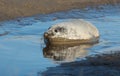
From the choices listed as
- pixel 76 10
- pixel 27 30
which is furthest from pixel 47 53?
pixel 76 10

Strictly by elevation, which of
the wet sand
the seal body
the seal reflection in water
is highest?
the seal body

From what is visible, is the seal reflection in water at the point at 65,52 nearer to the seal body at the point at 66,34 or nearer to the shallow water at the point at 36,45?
the shallow water at the point at 36,45

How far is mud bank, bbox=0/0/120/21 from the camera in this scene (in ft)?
45.8

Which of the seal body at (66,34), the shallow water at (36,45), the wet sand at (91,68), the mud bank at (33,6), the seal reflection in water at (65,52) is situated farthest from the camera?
the mud bank at (33,6)

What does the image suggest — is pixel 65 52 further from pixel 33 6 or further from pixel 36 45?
pixel 33 6

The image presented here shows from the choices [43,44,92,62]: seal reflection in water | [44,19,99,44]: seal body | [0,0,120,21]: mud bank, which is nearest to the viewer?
[43,44,92,62]: seal reflection in water

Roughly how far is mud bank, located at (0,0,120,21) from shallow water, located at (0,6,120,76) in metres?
0.50

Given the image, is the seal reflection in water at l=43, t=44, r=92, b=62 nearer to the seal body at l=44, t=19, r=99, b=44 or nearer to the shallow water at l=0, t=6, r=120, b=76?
the shallow water at l=0, t=6, r=120, b=76

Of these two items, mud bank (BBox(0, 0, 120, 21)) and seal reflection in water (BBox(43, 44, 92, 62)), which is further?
mud bank (BBox(0, 0, 120, 21))

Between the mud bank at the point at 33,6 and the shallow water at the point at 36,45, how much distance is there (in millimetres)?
499

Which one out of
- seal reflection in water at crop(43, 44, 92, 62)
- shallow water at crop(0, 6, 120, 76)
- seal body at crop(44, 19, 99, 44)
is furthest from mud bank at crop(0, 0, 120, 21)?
seal reflection in water at crop(43, 44, 92, 62)

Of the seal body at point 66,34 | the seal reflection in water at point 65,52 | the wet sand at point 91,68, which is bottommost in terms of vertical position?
the seal reflection in water at point 65,52

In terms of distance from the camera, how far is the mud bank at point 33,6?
45.8ft

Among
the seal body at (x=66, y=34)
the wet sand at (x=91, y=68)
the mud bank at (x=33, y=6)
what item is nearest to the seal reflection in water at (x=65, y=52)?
the seal body at (x=66, y=34)
